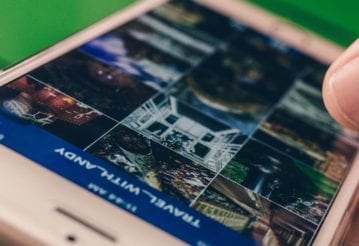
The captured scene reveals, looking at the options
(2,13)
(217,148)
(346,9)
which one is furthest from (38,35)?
(346,9)

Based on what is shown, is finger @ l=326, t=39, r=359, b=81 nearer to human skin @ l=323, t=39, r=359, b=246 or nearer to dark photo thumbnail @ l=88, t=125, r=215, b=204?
human skin @ l=323, t=39, r=359, b=246

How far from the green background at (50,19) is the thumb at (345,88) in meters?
0.27

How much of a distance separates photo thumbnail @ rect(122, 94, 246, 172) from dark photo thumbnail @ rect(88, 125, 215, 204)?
0.04 feet

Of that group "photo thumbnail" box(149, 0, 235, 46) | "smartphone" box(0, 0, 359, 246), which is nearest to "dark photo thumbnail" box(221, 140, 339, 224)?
"smartphone" box(0, 0, 359, 246)

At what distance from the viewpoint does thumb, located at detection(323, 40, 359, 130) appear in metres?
0.39

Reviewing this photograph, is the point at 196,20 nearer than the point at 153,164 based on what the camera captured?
No

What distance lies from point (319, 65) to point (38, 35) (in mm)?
378

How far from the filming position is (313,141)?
0.56 metres

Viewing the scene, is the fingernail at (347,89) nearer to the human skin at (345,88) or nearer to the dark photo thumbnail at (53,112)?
the human skin at (345,88)

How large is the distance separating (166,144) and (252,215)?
0.10 m

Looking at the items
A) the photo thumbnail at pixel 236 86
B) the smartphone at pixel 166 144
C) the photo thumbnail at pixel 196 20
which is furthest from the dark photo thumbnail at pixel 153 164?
the photo thumbnail at pixel 196 20

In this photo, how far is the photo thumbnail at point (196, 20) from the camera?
2.22 ft

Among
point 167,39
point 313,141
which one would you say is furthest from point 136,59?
point 313,141

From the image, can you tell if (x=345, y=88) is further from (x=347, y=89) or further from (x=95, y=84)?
(x=95, y=84)
